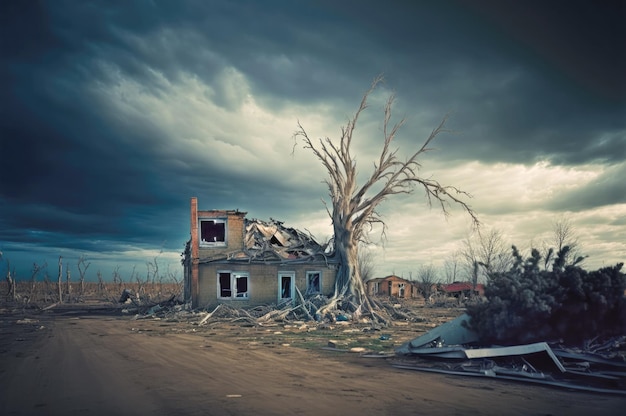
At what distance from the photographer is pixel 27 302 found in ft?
123

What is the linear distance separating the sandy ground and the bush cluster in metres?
1.85

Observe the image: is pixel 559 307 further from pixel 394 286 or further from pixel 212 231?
pixel 394 286

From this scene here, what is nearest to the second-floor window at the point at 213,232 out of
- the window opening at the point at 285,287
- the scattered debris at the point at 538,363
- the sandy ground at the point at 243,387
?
the window opening at the point at 285,287

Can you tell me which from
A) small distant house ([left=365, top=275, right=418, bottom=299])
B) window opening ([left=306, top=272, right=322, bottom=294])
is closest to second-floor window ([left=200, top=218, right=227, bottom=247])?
window opening ([left=306, top=272, right=322, bottom=294])

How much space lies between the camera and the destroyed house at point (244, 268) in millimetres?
26453

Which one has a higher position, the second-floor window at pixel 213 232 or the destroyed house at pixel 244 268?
the second-floor window at pixel 213 232

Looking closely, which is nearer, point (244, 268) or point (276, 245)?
point (244, 268)

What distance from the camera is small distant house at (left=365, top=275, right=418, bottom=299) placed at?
192 feet

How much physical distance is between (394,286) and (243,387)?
53.5 metres

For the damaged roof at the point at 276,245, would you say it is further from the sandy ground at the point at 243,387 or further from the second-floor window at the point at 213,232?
the sandy ground at the point at 243,387

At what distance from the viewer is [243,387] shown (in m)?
7.57

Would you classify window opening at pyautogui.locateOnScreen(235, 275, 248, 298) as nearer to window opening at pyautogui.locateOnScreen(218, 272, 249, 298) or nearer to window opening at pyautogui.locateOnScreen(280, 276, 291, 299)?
window opening at pyautogui.locateOnScreen(218, 272, 249, 298)

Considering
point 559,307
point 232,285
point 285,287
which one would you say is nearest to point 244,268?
point 232,285

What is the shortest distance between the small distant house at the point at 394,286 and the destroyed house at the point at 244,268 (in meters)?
31.7
